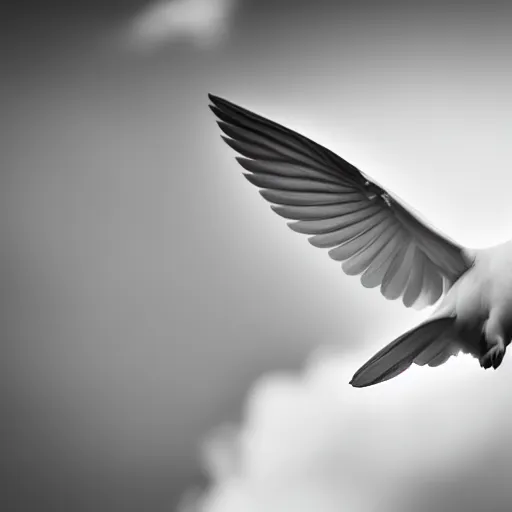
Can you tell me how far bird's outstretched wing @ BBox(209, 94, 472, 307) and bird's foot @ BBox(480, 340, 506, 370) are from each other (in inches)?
4.4

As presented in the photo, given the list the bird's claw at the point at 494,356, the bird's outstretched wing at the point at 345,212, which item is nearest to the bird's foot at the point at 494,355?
the bird's claw at the point at 494,356

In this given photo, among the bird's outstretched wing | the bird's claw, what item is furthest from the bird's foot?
the bird's outstretched wing

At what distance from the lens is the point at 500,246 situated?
82 centimetres

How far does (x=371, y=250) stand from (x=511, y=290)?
214 mm

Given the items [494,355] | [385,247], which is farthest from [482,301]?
[385,247]

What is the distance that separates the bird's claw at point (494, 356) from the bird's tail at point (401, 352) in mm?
54

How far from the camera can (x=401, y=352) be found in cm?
83

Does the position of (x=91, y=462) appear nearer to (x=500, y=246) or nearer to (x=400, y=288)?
(x=400, y=288)

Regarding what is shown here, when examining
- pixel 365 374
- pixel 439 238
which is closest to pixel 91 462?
pixel 365 374

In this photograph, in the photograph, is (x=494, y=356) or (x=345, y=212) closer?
(x=494, y=356)

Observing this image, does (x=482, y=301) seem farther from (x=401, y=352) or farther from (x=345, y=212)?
(x=345, y=212)

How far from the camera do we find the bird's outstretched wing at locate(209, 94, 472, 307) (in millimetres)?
840

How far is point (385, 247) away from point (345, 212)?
0.25ft

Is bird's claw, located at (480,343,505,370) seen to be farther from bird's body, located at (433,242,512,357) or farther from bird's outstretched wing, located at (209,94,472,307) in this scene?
bird's outstretched wing, located at (209,94,472,307)
